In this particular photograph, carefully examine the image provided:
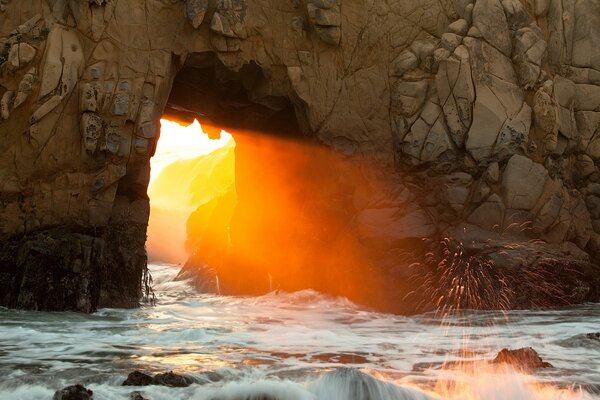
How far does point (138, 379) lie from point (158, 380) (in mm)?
223

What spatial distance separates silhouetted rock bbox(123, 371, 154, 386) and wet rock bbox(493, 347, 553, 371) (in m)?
4.43

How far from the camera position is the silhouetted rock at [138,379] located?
7.50 m

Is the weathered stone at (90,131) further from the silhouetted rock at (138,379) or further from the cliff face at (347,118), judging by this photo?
the silhouetted rock at (138,379)

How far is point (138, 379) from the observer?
755cm

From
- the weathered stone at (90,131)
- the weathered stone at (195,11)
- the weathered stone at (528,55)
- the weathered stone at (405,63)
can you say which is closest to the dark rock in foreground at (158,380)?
the weathered stone at (90,131)

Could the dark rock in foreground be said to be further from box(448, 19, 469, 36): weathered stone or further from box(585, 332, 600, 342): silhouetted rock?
box(448, 19, 469, 36): weathered stone

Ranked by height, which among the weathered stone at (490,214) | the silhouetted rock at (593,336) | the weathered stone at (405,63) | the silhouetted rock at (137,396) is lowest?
the silhouetted rock at (137,396)

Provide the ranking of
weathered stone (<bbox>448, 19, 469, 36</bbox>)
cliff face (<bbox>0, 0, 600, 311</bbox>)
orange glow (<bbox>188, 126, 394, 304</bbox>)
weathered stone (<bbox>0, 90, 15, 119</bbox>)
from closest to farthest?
weathered stone (<bbox>0, 90, 15, 119</bbox>), cliff face (<bbox>0, 0, 600, 311</bbox>), weathered stone (<bbox>448, 19, 469, 36</bbox>), orange glow (<bbox>188, 126, 394, 304</bbox>)

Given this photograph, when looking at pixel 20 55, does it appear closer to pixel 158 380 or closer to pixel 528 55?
pixel 158 380

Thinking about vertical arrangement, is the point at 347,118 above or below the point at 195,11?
below

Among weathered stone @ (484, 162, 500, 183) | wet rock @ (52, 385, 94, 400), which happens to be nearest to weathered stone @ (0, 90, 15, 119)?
wet rock @ (52, 385, 94, 400)

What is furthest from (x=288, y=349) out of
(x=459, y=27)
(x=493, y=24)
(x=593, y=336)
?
(x=493, y=24)

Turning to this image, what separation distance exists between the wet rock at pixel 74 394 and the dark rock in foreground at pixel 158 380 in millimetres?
654

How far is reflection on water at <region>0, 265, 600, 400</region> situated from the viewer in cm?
751
